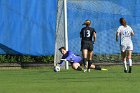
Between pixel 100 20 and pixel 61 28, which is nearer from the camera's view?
pixel 61 28

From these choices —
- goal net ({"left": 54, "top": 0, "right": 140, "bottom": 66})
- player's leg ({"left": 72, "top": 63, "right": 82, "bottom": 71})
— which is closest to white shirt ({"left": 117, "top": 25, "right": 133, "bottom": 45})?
player's leg ({"left": 72, "top": 63, "right": 82, "bottom": 71})

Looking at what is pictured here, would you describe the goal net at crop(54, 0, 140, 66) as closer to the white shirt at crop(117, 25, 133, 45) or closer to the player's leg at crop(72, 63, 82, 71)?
the player's leg at crop(72, 63, 82, 71)

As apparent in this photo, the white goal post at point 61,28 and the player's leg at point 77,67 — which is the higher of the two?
the white goal post at point 61,28

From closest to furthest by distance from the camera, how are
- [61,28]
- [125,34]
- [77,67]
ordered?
1. [125,34]
2. [77,67]
3. [61,28]

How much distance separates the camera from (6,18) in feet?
70.0

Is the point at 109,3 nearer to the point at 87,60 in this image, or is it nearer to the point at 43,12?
the point at 43,12

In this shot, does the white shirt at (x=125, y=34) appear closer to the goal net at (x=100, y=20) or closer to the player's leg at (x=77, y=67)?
the player's leg at (x=77, y=67)

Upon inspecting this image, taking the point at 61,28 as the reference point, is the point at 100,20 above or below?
above

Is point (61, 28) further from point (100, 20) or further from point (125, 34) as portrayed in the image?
point (125, 34)

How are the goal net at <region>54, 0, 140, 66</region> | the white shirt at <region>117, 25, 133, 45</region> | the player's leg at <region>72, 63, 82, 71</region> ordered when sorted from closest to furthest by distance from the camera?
the white shirt at <region>117, 25, 133, 45</region> < the player's leg at <region>72, 63, 82, 71</region> < the goal net at <region>54, 0, 140, 66</region>

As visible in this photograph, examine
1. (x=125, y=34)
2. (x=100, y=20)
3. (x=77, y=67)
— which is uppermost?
(x=100, y=20)

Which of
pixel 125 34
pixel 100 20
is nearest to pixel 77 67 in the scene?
pixel 125 34

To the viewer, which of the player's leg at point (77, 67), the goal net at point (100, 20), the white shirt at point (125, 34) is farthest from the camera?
the goal net at point (100, 20)

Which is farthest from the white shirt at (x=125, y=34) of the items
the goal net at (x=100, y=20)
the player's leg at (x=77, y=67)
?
the goal net at (x=100, y=20)
